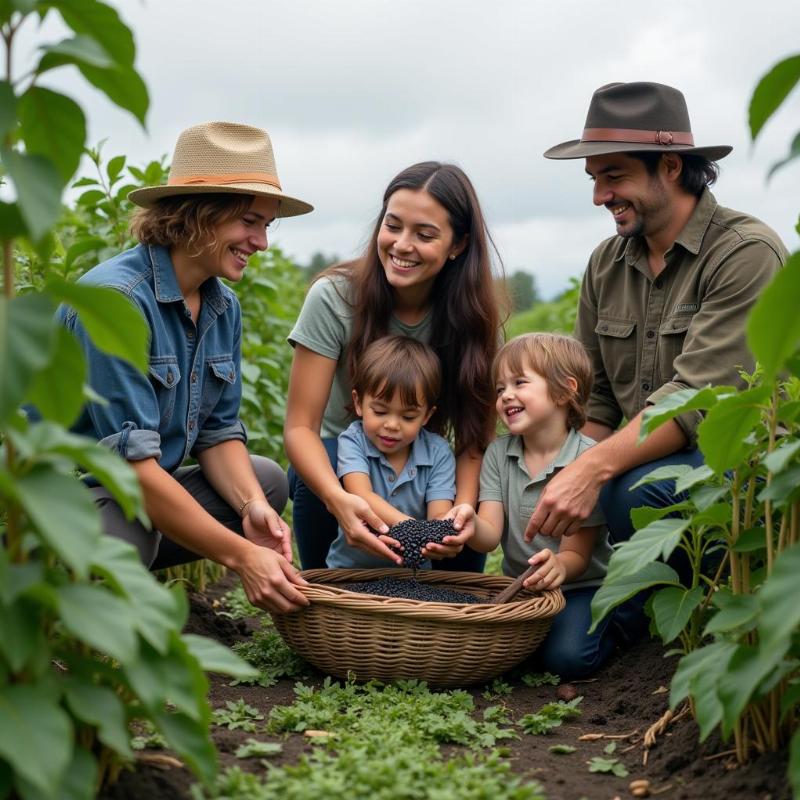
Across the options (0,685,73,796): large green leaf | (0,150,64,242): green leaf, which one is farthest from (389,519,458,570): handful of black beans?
(0,150,64,242): green leaf

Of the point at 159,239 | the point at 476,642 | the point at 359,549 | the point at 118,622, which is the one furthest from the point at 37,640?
the point at 359,549

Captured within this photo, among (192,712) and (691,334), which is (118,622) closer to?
(192,712)

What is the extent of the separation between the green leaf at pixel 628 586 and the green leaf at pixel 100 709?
1206 mm

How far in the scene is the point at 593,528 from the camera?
139 inches

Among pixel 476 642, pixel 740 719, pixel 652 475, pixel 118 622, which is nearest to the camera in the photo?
pixel 118 622

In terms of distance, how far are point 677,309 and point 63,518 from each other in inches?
108

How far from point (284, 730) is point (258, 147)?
1869mm

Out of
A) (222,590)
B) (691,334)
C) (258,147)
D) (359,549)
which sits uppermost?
(258,147)

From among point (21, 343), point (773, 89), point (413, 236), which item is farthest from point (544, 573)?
point (21, 343)

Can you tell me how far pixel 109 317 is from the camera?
1716 mm

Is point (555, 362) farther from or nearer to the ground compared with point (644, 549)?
farther from the ground

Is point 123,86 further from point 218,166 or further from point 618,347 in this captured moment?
point 618,347

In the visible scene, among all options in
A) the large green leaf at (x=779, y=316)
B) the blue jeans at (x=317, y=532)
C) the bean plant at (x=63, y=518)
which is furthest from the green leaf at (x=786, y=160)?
the blue jeans at (x=317, y=532)

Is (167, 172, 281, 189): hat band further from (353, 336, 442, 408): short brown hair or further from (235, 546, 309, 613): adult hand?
(235, 546, 309, 613): adult hand
